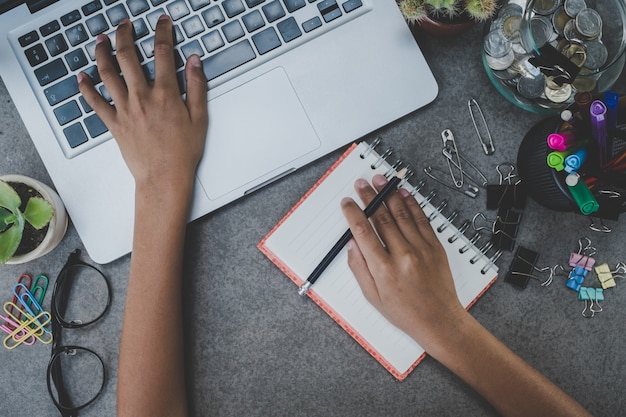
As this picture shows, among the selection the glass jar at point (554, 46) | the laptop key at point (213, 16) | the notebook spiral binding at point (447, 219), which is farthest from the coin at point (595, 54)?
the laptop key at point (213, 16)

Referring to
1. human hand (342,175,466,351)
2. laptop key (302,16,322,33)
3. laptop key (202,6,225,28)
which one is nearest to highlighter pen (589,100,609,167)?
human hand (342,175,466,351)

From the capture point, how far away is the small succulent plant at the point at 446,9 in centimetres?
56

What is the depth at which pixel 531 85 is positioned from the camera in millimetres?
623

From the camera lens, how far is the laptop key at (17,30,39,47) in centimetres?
62

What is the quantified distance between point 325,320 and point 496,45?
1.34ft

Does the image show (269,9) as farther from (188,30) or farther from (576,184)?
(576,184)

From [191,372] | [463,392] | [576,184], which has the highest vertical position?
[576,184]

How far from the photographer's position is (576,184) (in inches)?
21.9

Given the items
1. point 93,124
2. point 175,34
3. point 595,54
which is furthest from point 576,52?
point 93,124

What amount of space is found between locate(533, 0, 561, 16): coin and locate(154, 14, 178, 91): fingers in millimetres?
426

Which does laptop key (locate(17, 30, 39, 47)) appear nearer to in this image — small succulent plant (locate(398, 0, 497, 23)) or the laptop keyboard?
→ the laptop keyboard

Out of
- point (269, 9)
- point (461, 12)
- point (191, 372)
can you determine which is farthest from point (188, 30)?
point (191, 372)

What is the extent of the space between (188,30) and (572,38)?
0.45 m

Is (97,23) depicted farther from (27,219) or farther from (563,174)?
(563,174)
